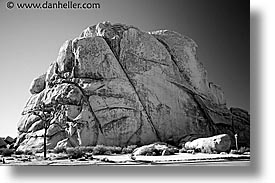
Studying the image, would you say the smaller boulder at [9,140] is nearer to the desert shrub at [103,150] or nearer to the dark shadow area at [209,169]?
the dark shadow area at [209,169]

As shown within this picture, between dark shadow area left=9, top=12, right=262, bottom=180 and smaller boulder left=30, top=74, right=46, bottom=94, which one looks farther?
smaller boulder left=30, top=74, right=46, bottom=94

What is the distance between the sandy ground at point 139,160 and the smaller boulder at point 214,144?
3cm

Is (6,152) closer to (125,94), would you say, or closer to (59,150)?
(59,150)

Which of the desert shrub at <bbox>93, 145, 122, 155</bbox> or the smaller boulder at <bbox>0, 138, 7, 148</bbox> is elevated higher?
the smaller boulder at <bbox>0, 138, 7, 148</bbox>

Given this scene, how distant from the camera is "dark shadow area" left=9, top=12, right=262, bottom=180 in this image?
9.93 ft

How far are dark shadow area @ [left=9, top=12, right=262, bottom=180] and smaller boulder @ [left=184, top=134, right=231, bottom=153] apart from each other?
109 millimetres

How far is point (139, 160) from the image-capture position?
3.07 metres

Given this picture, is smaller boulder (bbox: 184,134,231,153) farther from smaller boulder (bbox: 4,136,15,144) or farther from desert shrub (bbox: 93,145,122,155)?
smaller boulder (bbox: 4,136,15,144)

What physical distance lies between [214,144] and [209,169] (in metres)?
0.15

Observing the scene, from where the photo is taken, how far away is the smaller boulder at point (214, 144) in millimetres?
3049

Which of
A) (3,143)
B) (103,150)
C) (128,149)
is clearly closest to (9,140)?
(3,143)

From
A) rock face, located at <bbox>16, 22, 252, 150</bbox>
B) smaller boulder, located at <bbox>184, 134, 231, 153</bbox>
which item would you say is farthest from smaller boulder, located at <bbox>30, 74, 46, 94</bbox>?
smaller boulder, located at <bbox>184, 134, 231, 153</bbox>

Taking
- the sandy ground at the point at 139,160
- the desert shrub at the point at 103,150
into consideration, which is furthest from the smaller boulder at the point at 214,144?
the desert shrub at the point at 103,150
